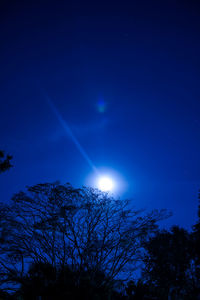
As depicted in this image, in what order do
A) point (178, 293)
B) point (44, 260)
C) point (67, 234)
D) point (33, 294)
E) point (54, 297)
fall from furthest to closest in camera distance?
point (178, 293) < point (67, 234) < point (44, 260) < point (33, 294) < point (54, 297)

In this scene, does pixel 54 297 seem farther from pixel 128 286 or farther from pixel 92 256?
pixel 128 286

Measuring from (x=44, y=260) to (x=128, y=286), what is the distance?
20.6 ft

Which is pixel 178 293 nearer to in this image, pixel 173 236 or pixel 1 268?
pixel 173 236

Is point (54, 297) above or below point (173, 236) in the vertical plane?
below

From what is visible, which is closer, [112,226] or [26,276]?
[26,276]

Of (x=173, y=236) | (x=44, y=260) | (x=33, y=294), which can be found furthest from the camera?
(x=173, y=236)

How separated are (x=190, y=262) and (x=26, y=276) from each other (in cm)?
1756

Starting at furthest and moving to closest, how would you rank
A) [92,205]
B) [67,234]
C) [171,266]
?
[171,266] < [92,205] < [67,234]

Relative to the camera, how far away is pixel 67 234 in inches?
532

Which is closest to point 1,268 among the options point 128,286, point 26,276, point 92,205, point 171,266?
point 26,276

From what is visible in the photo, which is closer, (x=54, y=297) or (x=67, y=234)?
(x=54, y=297)

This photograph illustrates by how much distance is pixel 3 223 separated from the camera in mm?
13297

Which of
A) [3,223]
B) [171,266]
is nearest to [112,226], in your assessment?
[3,223]

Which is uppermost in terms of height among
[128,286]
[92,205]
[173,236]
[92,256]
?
[92,205]
